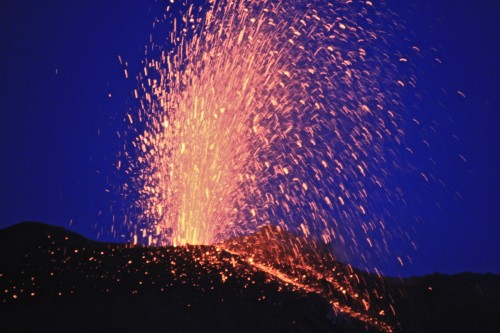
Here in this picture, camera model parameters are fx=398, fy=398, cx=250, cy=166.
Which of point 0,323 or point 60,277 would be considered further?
point 60,277

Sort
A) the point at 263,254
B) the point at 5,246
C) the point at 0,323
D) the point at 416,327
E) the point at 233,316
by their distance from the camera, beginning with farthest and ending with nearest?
the point at 263,254
the point at 416,327
the point at 5,246
the point at 233,316
the point at 0,323

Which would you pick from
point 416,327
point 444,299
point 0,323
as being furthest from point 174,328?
point 444,299

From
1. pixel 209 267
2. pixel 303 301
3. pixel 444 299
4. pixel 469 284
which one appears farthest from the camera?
pixel 469 284

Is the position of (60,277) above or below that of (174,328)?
above

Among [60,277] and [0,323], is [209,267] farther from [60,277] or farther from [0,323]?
[0,323]

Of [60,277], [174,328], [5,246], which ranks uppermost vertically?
[5,246]

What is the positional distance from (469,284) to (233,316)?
14837mm

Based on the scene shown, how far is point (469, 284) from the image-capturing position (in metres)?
18.2

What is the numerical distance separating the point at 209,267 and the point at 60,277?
338 cm

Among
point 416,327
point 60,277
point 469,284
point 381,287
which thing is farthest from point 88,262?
point 469,284

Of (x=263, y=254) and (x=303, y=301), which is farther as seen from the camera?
(x=263, y=254)

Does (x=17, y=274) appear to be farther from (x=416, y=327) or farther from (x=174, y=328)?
(x=416, y=327)

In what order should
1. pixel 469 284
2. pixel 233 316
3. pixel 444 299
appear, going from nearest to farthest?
1. pixel 233 316
2. pixel 444 299
3. pixel 469 284

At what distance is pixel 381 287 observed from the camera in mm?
16594
